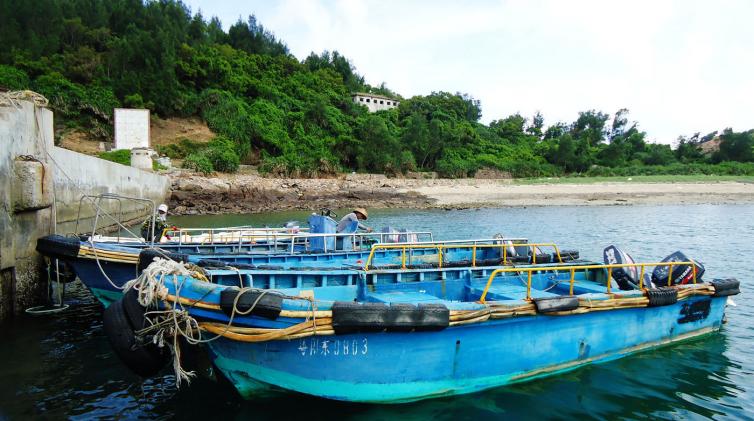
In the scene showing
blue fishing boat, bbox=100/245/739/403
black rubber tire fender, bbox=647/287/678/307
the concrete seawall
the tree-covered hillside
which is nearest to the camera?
blue fishing boat, bbox=100/245/739/403

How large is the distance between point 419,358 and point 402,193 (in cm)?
4524

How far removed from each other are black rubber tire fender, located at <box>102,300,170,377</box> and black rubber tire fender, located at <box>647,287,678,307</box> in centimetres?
770

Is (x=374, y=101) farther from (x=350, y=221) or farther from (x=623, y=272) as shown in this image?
(x=623, y=272)

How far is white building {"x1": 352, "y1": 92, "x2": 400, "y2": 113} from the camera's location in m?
85.8

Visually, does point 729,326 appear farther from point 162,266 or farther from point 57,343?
point 57,343

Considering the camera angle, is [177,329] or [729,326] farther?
[729,326]

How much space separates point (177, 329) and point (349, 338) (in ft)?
6.65

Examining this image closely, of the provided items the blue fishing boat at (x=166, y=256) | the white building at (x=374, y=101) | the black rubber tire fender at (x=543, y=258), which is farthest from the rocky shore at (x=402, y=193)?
the white building at (x=374, y=101)

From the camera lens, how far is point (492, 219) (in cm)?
3466

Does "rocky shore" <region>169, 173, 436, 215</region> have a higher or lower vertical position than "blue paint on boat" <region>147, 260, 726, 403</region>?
higher

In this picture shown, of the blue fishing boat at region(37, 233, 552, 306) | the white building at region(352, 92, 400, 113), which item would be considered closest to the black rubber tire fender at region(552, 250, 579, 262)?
the blue fishing boat at region(37, 233, 552, 306)

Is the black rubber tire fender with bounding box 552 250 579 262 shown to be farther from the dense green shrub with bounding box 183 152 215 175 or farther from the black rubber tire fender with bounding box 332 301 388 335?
the dense green shrub with bounding box 183 152 215 175

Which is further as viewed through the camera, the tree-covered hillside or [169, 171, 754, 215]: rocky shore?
the tree-covered hillside

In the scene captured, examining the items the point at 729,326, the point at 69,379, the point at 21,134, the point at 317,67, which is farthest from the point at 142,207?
the point at 317,67
